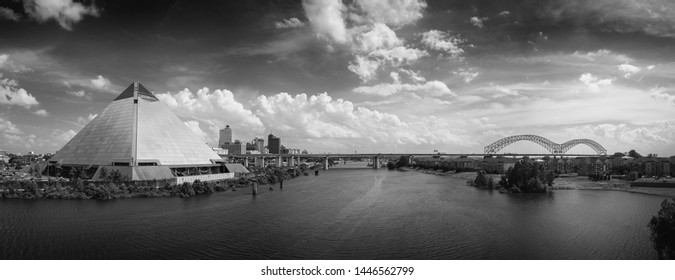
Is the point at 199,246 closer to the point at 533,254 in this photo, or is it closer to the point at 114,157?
the point at 533,254

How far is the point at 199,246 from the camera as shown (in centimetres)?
1689

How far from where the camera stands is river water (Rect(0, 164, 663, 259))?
15.8m

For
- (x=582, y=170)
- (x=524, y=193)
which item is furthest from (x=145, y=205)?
(x=582, y=170)

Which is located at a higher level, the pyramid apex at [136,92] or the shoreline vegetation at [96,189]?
the pyramid apex at [136,92]

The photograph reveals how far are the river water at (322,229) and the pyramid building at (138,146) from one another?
33.5 ft

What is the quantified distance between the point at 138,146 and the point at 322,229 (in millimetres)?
30623

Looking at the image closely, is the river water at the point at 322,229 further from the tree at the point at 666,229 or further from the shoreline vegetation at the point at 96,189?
the tree at the point at 666,229

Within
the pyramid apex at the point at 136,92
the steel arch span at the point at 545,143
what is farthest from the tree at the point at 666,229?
the steel arch span at the point at 545,143

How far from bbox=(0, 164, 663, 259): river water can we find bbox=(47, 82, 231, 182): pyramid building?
403 inches

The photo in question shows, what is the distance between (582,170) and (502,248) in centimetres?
6322

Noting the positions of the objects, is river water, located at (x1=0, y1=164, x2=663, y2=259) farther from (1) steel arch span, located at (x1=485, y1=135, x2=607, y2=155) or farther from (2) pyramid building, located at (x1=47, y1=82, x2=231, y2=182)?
(1) steel arch span, located at (x1=485, y1=135, x2=607, y2=155)

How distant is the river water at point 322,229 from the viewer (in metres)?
15.8

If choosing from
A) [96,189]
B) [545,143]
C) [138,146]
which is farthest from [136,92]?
[545,143]

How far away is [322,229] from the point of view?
66.6ft
